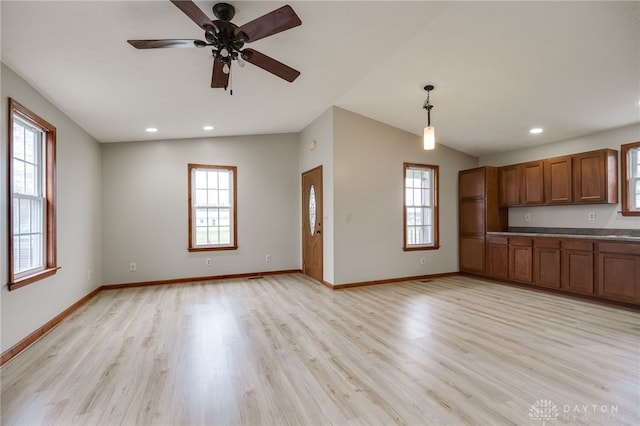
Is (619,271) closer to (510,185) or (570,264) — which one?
(570,264)

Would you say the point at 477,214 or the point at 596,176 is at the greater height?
the point at 596,176

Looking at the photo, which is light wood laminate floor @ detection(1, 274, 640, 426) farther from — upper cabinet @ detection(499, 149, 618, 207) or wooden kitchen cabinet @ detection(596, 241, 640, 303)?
upper cabinet @ detection(499, 149, 618, 207)

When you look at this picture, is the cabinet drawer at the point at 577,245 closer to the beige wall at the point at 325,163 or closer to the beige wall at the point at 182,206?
the beige wall at the point at 325,163

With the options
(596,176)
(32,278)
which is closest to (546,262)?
(596,176)

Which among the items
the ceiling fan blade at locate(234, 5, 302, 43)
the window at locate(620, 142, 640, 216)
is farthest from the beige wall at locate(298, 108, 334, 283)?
the window at locate(620, 142, 640, 216)

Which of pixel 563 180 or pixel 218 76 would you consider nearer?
pixel 218 76

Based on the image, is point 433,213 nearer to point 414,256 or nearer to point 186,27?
point 414,256

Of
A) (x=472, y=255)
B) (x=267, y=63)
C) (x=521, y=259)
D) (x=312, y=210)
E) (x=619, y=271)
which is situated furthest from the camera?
(x=472, y=255)

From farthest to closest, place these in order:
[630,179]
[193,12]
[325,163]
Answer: [325,163] < [630,179] < [193,12]

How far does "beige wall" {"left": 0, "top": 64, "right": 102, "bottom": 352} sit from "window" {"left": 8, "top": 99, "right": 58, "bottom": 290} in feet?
0.29

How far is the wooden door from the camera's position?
5477mm

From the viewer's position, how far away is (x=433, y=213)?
19.7 ft

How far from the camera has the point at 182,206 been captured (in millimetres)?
5602

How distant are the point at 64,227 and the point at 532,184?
6865 mm
